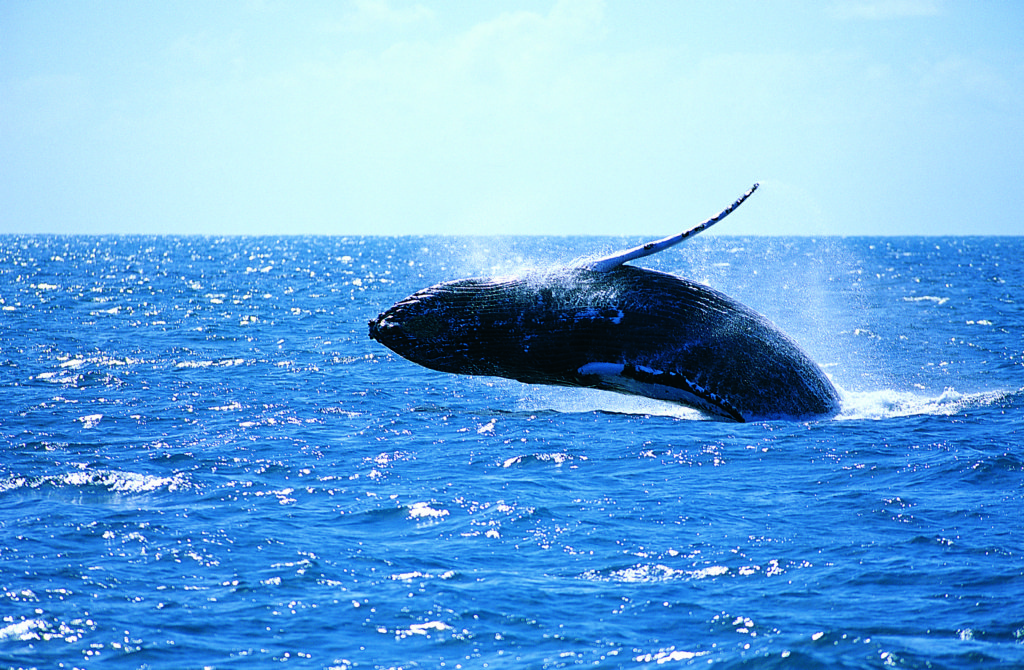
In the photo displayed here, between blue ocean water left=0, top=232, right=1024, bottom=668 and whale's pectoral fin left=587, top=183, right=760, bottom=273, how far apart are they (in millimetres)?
1549

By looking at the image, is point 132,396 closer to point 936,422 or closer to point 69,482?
point 69,482

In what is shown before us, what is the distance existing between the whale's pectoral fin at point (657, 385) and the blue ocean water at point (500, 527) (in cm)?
67

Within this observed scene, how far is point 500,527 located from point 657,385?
2.73 m

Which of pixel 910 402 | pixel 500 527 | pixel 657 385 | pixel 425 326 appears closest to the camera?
pixel 500 527

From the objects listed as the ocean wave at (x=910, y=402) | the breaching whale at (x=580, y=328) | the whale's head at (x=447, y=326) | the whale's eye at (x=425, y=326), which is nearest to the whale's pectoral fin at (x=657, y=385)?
the breaching whale at (x=580, y=328)

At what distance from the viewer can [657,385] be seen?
11172mm

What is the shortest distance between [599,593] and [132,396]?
11843 millimetres

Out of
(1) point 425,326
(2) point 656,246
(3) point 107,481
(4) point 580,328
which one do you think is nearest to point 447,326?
(1) point 425,326

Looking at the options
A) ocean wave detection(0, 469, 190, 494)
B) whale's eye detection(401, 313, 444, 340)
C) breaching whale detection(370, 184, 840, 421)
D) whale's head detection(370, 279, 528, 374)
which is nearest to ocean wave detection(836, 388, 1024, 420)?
breaching whale detection(370, 184, 840, 421)

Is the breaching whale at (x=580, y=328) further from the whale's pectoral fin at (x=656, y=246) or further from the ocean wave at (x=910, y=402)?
the ocean wave at (x=910, y=402)

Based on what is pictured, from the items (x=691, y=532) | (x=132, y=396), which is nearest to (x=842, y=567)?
(x=691, y=532)

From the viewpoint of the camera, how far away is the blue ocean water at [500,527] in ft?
22.7

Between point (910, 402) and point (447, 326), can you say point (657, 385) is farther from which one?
point (910, 402)

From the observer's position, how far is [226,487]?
10.9m
